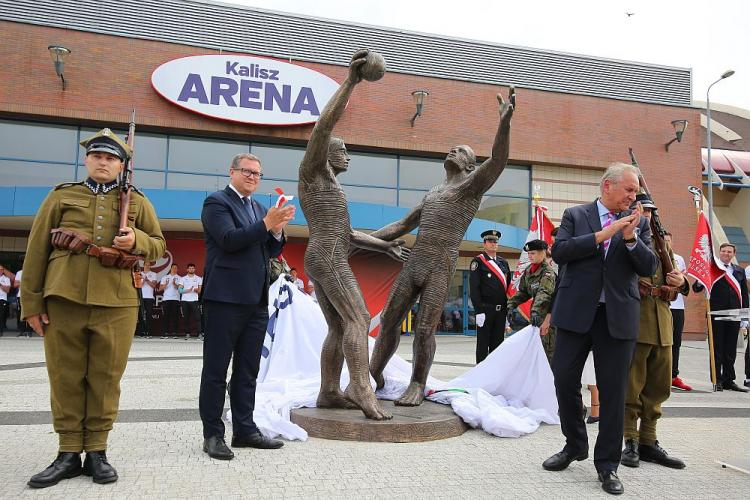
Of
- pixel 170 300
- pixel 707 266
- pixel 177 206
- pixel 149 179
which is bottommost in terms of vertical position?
pixel 170 300

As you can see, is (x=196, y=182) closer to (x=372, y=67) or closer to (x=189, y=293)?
(x=189, y=293)

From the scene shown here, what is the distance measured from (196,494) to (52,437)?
1872 millimetres

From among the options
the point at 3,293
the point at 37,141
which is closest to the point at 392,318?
the point at 3,293

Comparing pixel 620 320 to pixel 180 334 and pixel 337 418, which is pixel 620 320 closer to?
pixel 337 418

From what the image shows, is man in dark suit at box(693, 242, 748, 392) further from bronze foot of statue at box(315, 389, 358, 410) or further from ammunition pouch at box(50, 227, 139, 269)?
ammunition pouch at box(50, 227, 139, 269)

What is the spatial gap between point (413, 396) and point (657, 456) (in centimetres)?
190

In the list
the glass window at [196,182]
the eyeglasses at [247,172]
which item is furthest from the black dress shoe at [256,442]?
the glass window at [196,182]

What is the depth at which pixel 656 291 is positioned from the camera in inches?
170

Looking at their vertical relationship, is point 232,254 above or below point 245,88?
below

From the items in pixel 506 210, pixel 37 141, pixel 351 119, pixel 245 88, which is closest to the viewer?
pixel 37 141

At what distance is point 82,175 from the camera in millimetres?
17406

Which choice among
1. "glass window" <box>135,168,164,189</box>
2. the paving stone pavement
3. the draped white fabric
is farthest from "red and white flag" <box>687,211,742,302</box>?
"glass window" <box>135,168,164,189</box>

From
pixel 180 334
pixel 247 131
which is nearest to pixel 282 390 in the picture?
pixel 180 334

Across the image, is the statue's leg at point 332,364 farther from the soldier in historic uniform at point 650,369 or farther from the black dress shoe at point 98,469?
the soldier in historic uniform at point 650,369
